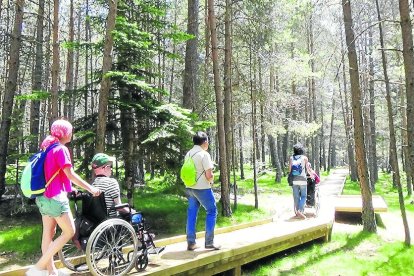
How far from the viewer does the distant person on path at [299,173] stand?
983cm

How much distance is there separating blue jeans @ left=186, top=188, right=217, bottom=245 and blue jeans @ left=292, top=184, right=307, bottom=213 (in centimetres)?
434

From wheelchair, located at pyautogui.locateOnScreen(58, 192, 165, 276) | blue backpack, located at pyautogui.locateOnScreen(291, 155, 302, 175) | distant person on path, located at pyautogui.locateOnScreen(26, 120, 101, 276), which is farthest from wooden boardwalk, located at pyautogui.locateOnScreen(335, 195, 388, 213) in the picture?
distant person on path, located at pyautogui.locateOnScreen(26, 120, 101, 276)

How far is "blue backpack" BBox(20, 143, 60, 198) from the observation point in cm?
425

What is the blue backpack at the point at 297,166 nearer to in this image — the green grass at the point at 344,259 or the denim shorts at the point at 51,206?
the green grass at the point at 344,259

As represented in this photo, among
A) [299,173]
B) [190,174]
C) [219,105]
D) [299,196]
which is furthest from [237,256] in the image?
[219,105]

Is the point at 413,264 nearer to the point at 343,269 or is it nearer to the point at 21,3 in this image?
the point at 343,269

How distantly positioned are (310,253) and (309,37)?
2725 centimetres

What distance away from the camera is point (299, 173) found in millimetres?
9836

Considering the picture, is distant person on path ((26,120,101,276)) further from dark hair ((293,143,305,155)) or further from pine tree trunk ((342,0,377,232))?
pine tree trunk ((342,0,377,232))

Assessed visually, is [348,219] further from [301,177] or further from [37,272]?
[37,272]

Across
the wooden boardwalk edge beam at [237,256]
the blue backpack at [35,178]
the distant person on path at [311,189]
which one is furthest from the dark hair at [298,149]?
the blue backpack at [35,178]

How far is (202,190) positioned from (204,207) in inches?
11.0

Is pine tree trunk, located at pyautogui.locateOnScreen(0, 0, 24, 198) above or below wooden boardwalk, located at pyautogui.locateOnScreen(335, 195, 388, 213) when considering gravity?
above

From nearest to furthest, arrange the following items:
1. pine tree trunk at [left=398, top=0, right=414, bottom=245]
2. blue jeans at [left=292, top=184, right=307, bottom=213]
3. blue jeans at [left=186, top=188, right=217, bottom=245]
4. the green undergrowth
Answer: blue jeans at [left=186, top=188, right=217, bottom=245] < pine tree trunk at [left=398, top=0, right=414, bottom=245] < the green undergrowth < blue jeans at [left=292, top=184, right=307, bottom=213]
